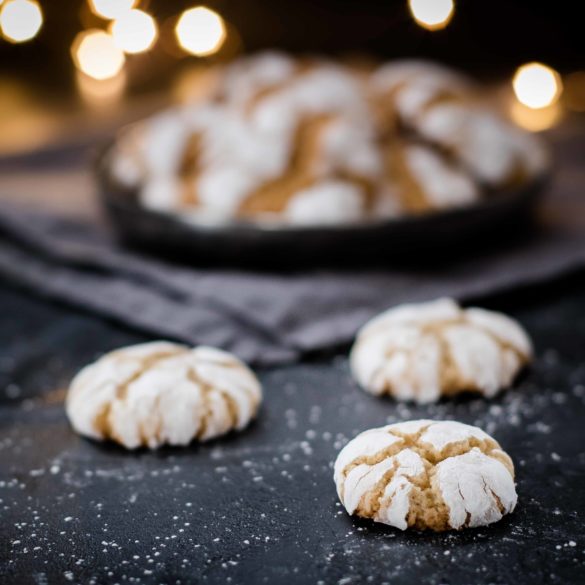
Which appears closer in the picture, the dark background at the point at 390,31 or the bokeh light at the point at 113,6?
the bokeh light at the point at 113,6

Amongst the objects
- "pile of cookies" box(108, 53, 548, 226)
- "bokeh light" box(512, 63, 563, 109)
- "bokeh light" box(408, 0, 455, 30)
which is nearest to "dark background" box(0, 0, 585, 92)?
"bokeh light" box(512, 63, 563, 109)

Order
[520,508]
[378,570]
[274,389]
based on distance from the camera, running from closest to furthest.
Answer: [378,570], [520,508], [274,389]

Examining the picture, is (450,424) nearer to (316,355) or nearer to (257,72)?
(316,355)

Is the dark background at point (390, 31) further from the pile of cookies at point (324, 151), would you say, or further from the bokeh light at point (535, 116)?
the pile of cookies at point (324, 151)

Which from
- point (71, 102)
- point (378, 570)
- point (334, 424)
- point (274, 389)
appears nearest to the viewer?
point (378, 570)

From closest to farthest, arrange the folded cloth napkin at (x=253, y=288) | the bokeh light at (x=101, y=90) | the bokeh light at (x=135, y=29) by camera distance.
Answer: the folded cloth napkin at (x=253, y=288)
the bokeh light at (x=135, y=29)
the bokeh light at (x=101, y=90)

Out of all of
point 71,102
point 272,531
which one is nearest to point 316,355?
point 272,531

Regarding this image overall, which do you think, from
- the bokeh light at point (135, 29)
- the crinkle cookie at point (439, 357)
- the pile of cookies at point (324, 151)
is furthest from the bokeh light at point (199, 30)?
the crinkle cookie at point (439, 357)

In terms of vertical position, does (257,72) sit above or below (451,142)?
above
